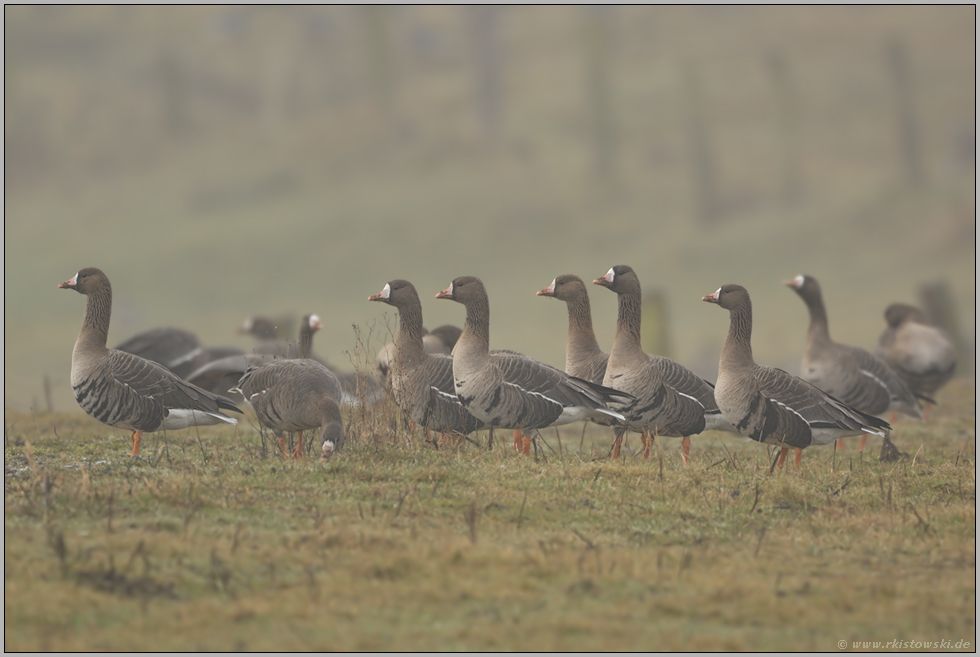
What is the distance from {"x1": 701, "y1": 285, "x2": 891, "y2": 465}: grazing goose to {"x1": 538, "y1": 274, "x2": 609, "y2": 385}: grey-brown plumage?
89.2 inches

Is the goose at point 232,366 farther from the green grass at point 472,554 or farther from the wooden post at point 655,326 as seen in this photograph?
the wooden post at point 655,326

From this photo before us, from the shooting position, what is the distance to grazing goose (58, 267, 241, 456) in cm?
1284

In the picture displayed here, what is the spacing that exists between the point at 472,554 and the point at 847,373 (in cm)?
1128

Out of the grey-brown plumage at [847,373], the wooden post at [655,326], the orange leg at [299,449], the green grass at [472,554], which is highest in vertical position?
the wooden post at [655,326]

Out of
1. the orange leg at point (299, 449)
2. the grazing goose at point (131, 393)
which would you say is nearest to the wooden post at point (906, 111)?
the orange leg at point (299, 449)

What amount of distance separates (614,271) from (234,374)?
22.2ft

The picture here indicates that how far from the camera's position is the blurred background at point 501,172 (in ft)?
173

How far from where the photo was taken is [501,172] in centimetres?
6881

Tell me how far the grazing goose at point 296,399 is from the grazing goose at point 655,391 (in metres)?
A: 3.65

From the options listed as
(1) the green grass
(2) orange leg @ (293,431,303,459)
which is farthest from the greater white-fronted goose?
(2) orange leg @ (293,431,303,459)

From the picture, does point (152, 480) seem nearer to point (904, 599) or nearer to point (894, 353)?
point (904, 599)

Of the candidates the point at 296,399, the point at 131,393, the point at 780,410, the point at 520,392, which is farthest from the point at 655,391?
the point at 131,393

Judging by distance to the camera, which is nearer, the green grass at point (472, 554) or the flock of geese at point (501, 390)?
the green grass at point (472, 554)

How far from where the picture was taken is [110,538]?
27.6 feet
